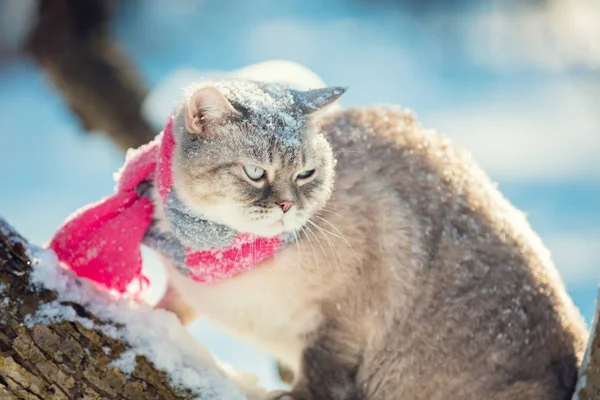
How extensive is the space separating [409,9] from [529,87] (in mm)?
1681

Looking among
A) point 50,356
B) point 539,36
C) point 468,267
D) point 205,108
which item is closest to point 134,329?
point 50,356

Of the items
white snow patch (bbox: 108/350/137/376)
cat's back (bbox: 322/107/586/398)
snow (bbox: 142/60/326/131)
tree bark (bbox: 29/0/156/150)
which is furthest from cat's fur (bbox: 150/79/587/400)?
tree bark (bbox: 29/0/156/150)

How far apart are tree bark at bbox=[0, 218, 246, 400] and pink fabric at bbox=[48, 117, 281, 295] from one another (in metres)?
0.24

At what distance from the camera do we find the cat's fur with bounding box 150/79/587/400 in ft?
7.98

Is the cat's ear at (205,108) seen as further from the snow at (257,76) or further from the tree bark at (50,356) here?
the snow at (257,76)

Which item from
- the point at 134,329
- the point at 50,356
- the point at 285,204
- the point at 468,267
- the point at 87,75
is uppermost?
the point at 87,75

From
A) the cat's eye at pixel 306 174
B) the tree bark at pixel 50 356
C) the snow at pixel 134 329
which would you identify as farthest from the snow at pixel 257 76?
the tree bark at pixel 50 356

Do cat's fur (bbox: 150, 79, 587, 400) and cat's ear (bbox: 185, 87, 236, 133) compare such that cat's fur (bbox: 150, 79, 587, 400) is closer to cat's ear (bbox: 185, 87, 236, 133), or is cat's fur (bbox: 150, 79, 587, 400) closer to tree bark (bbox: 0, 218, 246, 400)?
cat's ear (bbox: 185, 87, 236, 133)

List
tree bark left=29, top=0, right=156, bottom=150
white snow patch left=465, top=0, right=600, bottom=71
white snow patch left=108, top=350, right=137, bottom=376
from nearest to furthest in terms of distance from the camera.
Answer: white snow patch left=108, top=350, right=137, bottom=376, tree bark left=29, top=0, right=156, bottom=150, white snow patch left=465, top=0, right=600, bottom=71

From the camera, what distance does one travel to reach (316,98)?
A: 7.43ft

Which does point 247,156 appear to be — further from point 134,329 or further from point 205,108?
point 134,329

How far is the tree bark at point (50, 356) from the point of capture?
188 cm

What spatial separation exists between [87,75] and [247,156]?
187 centimetres

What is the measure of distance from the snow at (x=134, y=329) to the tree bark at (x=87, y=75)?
164cm
